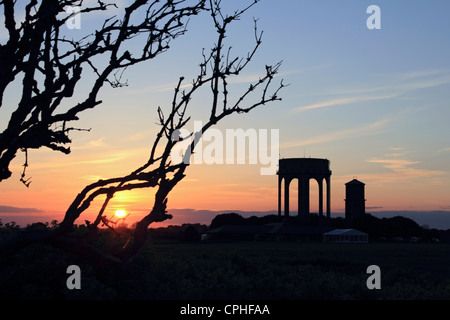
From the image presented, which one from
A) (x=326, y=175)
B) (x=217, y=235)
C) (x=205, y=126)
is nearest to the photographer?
(x=205, y=126)

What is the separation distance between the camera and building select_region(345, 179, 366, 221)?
18300cm

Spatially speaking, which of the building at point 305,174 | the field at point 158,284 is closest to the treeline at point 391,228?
the building at point 305,174

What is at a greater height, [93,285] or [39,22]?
[39,22]

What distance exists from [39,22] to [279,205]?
163 meters

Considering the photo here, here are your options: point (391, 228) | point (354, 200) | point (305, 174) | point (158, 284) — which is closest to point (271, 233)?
point (305, 174)

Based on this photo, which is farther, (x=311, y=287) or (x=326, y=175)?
(x=326, y=175)

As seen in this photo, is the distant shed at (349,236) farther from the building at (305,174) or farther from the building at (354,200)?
the building at (354,200)

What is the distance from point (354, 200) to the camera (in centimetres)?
18425

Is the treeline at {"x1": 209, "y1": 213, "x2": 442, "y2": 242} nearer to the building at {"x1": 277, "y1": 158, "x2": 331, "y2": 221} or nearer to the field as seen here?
the building at {"x1": 277, "y1": 158, "x2": 331, "y2": 221}

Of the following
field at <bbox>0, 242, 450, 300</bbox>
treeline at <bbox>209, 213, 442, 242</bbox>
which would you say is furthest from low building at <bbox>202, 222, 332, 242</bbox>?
field at <bbox>0, 242, 450, 300</bbox>

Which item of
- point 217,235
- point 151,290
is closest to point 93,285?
point 151,290

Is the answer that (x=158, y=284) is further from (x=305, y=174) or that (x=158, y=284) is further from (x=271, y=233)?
(x=305, y=174)
